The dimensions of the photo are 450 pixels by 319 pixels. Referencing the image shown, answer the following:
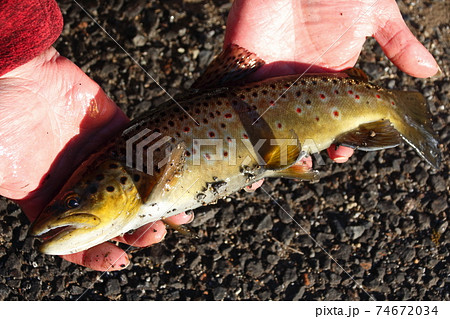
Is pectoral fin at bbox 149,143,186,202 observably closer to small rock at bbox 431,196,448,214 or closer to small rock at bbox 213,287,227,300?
small rock at bbox 213,287,227,300

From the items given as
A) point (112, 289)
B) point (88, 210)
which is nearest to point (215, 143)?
point (88, 210)

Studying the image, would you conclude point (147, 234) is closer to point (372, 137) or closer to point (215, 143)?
point (215, 143)

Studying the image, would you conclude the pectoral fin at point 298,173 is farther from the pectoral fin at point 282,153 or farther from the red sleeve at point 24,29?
the red sleeve at point 24,29

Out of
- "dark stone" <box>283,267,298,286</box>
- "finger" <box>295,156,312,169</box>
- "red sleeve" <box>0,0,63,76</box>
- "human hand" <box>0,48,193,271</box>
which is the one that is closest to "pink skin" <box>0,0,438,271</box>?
"human hand" <box>0,48,193,271</box>

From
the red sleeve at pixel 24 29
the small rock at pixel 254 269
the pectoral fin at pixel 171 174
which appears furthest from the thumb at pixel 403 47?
the red sleeve at pixel 24 29

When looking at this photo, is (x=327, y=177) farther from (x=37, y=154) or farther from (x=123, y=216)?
(x=37, y=154)
